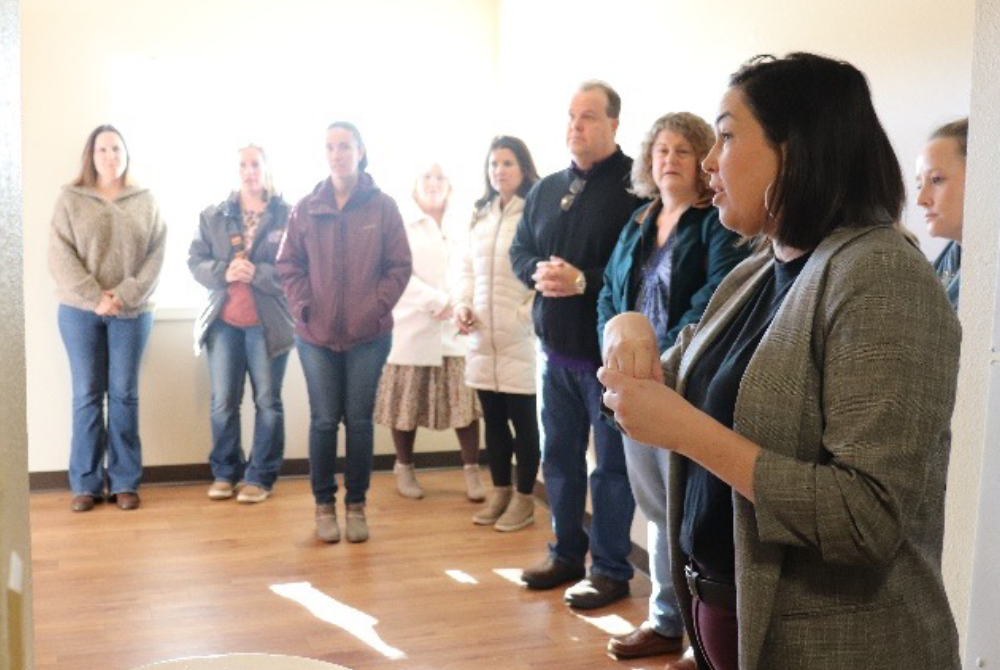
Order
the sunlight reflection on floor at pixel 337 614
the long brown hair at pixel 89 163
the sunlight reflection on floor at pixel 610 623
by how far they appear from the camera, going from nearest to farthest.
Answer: the sunlight reflection on floor at pixel 337 614 < the sunlight reflection on floor at pixel 610 623 < the long brown hair at pixel 89 163

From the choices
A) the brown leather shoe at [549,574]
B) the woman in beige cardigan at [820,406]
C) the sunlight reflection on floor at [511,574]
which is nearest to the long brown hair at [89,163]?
the sunlight reflection on floor at [511,574]

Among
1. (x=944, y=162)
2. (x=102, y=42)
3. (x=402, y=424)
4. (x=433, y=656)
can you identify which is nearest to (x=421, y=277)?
(x=402, y=424)

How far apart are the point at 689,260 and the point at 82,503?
3.04 m

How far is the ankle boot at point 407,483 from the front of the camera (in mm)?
5023

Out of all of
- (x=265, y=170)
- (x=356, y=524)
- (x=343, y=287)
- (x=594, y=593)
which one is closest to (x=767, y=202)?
(x=594, y=593)

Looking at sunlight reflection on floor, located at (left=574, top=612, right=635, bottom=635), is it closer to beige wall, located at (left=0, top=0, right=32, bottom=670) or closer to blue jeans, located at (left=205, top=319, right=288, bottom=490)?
blue jeans, located at (left=205, top=319, right=288, bottom=490)

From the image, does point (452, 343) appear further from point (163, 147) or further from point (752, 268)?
point (752, 268)

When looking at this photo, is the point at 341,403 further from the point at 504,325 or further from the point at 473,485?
the point at 473,485

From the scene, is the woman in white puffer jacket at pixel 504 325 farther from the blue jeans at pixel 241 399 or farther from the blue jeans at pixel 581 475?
the blue jeans at pixel 241 399

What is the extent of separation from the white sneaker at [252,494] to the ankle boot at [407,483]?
611 millimetres

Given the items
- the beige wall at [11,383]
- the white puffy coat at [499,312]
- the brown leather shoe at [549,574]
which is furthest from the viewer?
the white puffy coat at [499,312]

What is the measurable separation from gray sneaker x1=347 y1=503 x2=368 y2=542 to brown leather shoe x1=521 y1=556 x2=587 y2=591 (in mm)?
780

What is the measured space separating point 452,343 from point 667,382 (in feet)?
12.0

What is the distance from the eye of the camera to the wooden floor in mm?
3160
